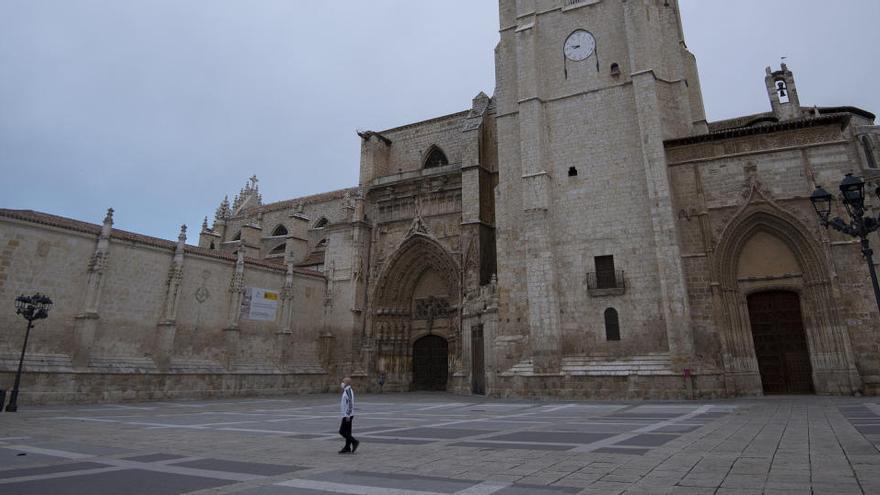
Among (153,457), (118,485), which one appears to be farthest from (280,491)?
(153,457)

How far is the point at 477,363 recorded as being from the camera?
66.8ft

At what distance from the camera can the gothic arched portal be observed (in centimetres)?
2445

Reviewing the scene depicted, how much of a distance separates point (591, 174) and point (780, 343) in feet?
28.0

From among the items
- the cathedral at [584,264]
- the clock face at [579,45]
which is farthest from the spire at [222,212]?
the clock face at [579,45]

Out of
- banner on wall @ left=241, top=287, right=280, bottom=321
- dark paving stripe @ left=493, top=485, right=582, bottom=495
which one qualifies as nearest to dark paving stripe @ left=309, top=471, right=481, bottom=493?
dark paving stripe @ left=493, top=485, right=582, bottom=495

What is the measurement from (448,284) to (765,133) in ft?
47.3

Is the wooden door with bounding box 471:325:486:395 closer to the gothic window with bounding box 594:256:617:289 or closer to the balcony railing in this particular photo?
the balcony railing

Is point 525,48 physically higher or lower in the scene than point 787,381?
higher

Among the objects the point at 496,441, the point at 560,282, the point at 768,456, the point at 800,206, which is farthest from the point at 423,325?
the point at 768,456

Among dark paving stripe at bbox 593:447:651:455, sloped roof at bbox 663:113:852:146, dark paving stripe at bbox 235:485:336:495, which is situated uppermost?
sloped roof at bbox 663:113:852:146

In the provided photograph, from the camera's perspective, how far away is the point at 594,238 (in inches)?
705

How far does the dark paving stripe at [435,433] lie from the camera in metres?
7.70

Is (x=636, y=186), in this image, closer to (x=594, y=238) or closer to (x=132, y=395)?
(x=594, y=238)

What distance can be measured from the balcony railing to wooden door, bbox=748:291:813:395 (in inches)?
173
